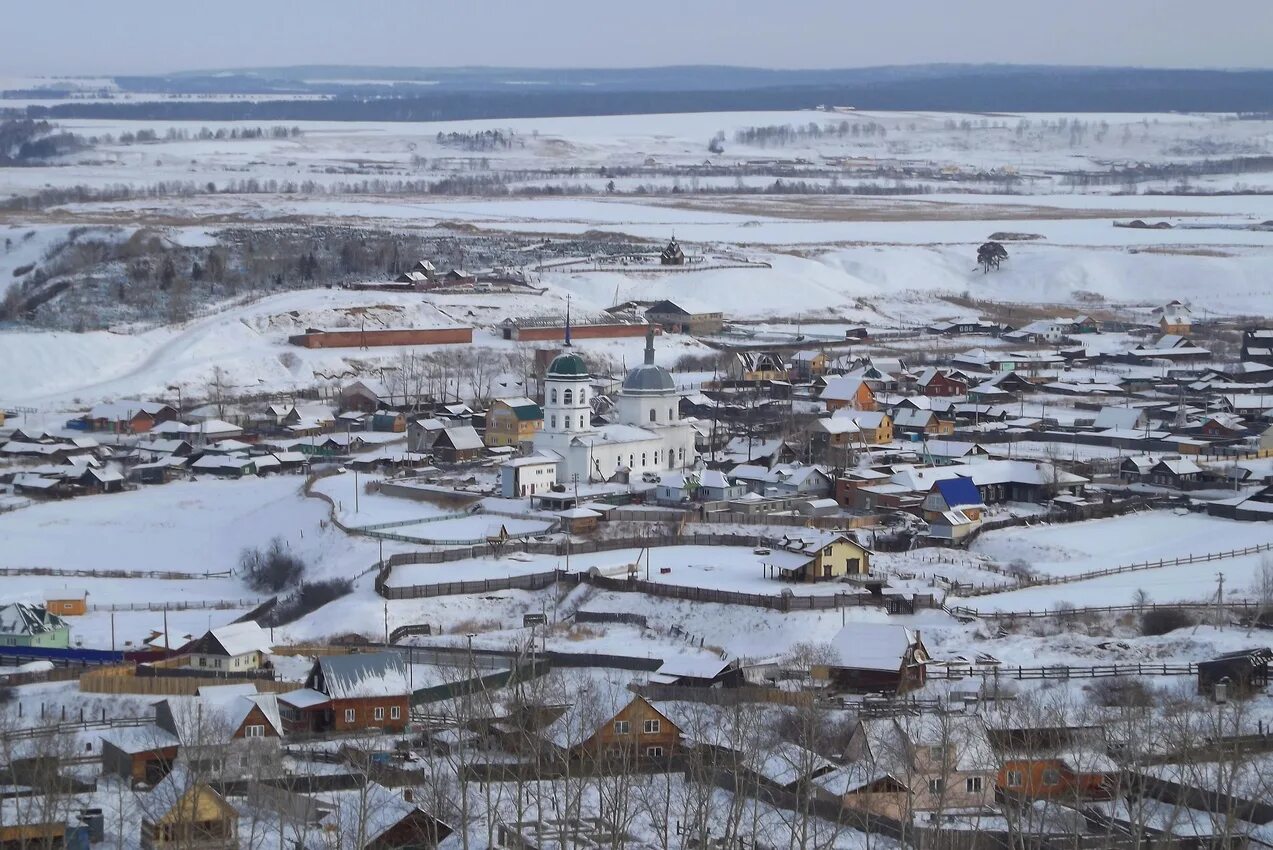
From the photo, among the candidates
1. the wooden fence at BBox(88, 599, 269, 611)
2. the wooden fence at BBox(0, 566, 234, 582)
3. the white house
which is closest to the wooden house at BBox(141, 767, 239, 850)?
the wooden fence at BBox(88, 599, 269, 611)

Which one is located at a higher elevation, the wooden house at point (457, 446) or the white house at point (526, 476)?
the white house at point (526, 476)

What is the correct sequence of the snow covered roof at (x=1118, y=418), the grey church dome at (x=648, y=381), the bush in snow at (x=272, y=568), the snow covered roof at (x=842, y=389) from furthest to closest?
the snow covered roof at (x=842, y=389)
the snow covered roof at (x=1118, y=418)
the grey church dome at (x=648, y=381)
the bush in snow at (x=272, y=568)

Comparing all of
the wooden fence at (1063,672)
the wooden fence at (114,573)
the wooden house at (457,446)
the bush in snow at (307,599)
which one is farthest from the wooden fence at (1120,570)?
the wooden house at (457,446)

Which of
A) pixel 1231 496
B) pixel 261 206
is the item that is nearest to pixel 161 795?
pixel 1231 496

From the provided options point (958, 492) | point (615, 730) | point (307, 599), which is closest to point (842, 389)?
point (958, 492)

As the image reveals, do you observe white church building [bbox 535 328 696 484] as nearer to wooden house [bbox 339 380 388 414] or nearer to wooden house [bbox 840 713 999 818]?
wooden house [bbox 339 380 388 414]

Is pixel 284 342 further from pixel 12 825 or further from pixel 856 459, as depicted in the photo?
pixel 12 825

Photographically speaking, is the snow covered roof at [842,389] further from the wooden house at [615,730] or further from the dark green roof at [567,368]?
the wooden house at [615,730]
